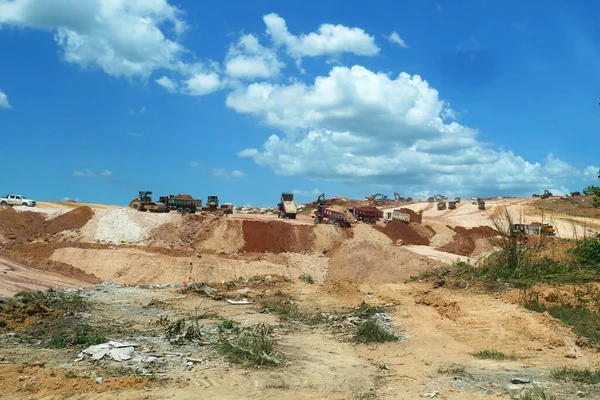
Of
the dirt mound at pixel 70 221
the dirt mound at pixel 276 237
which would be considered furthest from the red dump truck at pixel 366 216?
the dirt mound at pixel 70 221

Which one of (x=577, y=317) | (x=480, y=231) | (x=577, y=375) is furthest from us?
(x=480, y=231)

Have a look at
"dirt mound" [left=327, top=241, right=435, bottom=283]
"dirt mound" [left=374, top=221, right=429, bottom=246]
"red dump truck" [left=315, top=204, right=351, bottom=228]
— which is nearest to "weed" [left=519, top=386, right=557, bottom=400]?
"dirt mound" [left=327, top=241, right=435, bottom=283]

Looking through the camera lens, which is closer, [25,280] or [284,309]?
[284,309]

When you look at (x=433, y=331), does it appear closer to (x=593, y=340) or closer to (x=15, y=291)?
(x=593, y=340)

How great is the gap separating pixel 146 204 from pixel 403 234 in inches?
906

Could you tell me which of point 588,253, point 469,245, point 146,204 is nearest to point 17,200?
point 146,204

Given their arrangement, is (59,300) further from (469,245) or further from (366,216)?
(366,216)

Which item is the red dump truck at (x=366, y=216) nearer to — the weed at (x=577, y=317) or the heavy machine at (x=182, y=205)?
the heavy machine at (x=182, y=205)

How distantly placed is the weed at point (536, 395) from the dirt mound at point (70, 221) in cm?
3622

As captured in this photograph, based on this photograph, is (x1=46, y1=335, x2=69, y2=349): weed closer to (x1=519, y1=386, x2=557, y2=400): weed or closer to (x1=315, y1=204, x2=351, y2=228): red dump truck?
(x1=519, y1=386, x2=557, y2=400): weed

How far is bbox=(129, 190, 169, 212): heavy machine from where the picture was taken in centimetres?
4519

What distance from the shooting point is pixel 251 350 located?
10.1 meters

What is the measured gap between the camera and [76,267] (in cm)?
2956

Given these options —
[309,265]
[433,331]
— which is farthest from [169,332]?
[309,265]
